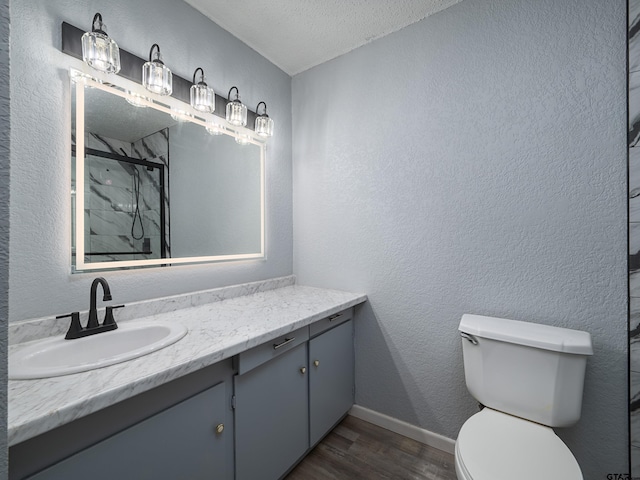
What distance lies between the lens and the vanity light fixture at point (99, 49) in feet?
3.54

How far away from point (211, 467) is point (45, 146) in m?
1.36

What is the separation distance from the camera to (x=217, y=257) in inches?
65.2

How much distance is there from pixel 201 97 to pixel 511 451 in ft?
6.80

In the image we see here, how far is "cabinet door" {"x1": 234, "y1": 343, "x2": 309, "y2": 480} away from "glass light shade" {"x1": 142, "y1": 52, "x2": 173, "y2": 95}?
1362 mm

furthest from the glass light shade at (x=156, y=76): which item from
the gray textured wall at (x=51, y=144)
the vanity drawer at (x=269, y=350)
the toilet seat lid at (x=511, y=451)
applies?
the toilet seat lid at (x=511, y=451)

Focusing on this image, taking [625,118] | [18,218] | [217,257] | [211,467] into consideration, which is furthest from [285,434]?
[625,118]

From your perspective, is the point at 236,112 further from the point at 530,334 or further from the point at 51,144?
the point at 530,334

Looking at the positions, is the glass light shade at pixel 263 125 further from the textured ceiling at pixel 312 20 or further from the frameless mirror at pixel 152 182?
the textured ceiling at pixel 312 20

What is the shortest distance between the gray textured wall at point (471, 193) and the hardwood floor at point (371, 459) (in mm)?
144

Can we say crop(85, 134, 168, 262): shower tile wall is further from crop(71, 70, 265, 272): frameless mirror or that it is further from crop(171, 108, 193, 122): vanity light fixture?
crop(171, 108, 193, 122): vanity light fixture

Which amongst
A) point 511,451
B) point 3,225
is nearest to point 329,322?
point 511,451

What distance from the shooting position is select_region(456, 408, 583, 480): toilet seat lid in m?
0.86

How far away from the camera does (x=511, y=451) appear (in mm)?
960

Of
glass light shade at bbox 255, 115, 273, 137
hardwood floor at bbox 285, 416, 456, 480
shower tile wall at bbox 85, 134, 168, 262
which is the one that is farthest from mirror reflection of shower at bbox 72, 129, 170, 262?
hardwood floor at bbox 285, 416, 456, 480
